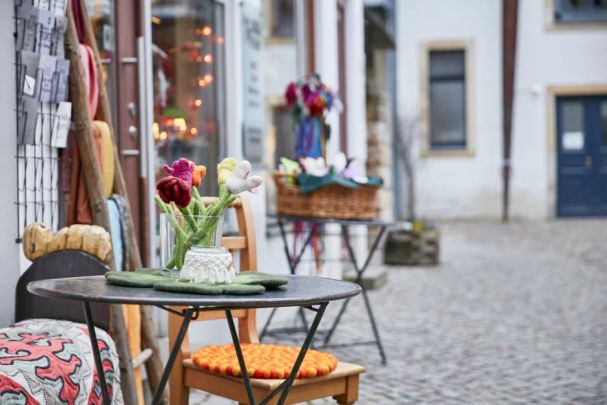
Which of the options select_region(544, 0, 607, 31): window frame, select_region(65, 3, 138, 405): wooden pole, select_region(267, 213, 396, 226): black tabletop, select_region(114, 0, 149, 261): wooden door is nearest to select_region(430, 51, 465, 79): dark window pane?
select_region(544, 0, 607, 31): window frame

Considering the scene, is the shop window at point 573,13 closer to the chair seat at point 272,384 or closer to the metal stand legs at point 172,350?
the chair seat at point 272,384

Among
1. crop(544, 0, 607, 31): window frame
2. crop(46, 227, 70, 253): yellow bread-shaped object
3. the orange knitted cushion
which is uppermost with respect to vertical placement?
crop(544, 0, 607, 31): window frame

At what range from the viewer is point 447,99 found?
17.5m

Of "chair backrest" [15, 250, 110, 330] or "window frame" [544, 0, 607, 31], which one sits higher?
"window frame" [544, 0, 607, 31]

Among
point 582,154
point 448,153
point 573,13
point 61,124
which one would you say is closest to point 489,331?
point 61,124

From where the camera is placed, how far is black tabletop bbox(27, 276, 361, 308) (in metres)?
2.15

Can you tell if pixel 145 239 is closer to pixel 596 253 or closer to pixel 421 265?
pixel 421 265

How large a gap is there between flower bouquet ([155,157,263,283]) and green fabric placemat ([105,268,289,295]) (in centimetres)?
4

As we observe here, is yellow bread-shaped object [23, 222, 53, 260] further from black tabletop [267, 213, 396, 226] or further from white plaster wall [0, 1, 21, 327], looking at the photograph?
black tabletop [267, 213, 396, 226]

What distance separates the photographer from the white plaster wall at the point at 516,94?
17.0 meters

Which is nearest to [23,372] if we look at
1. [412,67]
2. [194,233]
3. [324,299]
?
[194,233]

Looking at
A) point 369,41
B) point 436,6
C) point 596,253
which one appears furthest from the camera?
point 436,6

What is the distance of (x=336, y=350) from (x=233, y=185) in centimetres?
319

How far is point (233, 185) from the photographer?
2504 mm
